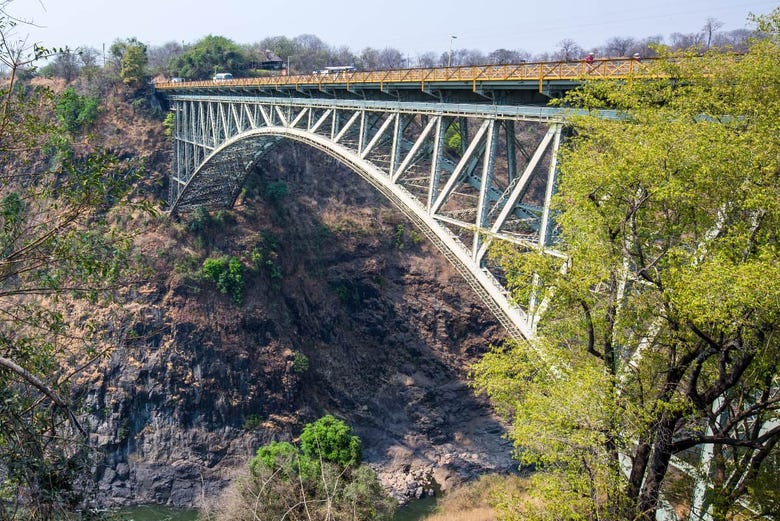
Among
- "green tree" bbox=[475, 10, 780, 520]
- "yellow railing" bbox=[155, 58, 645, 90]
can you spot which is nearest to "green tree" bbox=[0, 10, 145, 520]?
"green tree" bbox=[475, 10, 780, 520]

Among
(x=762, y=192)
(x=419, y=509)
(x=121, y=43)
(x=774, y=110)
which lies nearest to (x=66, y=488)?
(x=762, y=192)

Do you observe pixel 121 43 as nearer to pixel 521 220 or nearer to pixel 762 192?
pixel 521 220

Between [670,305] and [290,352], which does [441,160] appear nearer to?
[670,305]

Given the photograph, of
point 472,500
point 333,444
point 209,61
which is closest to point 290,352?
point 333,444

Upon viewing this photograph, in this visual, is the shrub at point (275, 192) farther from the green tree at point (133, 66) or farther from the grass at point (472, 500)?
the grass at point (472, 500)

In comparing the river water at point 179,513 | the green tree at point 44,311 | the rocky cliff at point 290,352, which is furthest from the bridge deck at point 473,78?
the river water at point 179,513

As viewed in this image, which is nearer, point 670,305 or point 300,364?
point 670,305
